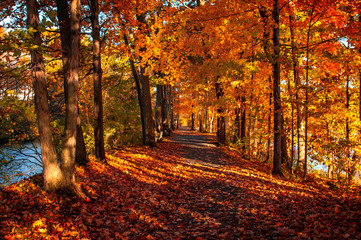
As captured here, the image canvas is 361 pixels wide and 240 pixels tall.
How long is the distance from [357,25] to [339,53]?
→ 1490mm

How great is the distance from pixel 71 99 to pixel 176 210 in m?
4.19

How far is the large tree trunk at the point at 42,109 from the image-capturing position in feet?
17.4

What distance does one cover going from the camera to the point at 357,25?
29.4ft

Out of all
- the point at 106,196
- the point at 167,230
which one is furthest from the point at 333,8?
the point at 106,196

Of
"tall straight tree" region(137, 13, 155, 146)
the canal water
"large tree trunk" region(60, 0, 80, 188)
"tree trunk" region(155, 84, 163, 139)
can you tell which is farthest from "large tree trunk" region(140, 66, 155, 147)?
"large tree trunk" region(60, 0, 80, 188)

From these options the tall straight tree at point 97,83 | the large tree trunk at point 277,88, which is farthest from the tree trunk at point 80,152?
the large tree trunk at point 277,88

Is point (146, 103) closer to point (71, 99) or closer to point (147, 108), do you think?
point (147, 108)

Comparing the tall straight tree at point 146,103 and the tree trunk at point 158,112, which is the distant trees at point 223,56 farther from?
the tree trunk at point 158,112

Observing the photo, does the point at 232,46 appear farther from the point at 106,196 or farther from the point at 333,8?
the point at 106,196

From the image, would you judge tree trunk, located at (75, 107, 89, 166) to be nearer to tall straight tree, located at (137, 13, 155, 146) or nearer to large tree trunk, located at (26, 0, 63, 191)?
large tree trunk, located at (26, 0, 63, 191)

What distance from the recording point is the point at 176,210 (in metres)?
6.57

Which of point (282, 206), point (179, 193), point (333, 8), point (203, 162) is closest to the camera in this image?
point (282, 206)

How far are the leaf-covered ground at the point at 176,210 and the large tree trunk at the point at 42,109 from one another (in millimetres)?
439

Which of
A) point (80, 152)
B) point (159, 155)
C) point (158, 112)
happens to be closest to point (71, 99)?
point (80, 152)
